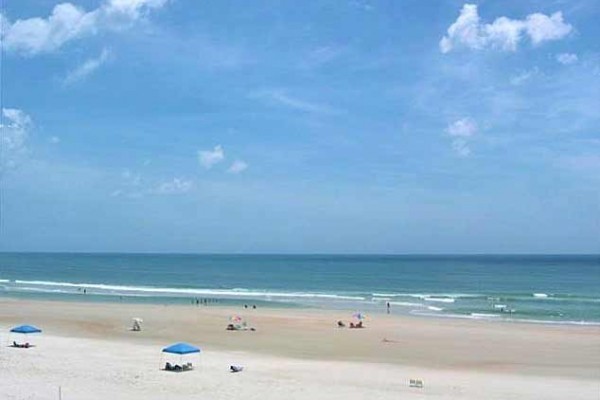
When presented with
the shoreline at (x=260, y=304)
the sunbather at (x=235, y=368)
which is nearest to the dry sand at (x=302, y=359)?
the sunbather at (x=235, y=368)

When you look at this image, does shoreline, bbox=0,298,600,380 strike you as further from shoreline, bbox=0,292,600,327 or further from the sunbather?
the sunbather

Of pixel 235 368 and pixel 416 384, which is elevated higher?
pixel 235 368

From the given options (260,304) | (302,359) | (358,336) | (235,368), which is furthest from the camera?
(260,304)

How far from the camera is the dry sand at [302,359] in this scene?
66.3ft

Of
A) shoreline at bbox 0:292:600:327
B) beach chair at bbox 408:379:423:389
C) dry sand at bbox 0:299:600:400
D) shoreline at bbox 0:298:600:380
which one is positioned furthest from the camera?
shoreline at bbox 0:292:600:327

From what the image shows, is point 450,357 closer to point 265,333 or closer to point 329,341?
point 329,341

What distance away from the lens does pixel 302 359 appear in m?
27.3

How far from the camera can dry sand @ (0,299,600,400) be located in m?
20.2

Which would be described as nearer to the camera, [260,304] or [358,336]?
[358,336]

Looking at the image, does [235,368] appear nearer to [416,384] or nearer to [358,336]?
[416,384]

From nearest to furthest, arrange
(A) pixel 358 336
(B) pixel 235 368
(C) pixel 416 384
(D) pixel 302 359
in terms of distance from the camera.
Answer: (C) pixel 416 384 → (B) pixel 235 368 → (D) pixel 302 359 → (A) pixel 358 336

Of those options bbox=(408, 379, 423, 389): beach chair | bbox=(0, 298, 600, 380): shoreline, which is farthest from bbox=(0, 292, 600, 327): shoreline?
bbox=(408, 379, 423, 389): beach chair

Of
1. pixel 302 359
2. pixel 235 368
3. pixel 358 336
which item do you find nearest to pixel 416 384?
pixel 235 368

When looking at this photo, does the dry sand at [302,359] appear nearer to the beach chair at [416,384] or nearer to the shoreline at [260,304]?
the beach chair at [416,384]
